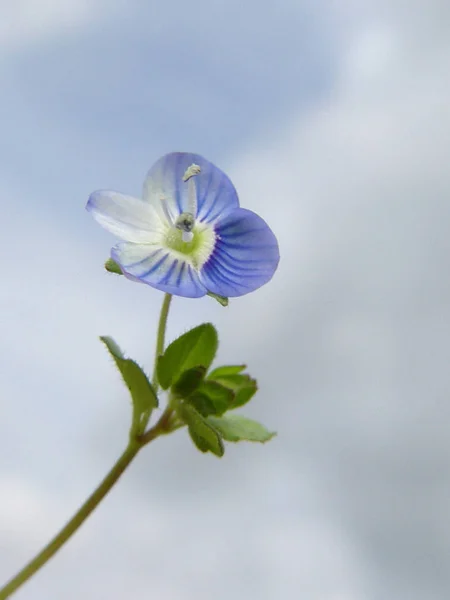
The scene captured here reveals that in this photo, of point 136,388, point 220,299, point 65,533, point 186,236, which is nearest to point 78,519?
point 65,533

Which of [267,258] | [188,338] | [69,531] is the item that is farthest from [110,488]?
[267,258]

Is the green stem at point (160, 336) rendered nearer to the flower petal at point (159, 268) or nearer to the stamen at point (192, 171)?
the flower petal at point (159, 268)

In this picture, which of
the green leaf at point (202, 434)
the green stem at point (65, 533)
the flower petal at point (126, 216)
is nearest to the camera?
the green stem at point (65, 533)

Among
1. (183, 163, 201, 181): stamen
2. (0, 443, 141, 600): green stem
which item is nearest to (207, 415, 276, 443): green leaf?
(0, 443, 141, 600): green stem

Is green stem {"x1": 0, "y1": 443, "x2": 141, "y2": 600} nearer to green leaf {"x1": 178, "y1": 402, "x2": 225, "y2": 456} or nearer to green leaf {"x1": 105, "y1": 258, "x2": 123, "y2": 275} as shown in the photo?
green leaf {"x1": 178, "y1": 402, "x2": 225, "y2": 456}

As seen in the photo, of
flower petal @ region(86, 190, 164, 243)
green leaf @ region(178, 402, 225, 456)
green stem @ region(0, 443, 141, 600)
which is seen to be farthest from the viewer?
flower petal @ region(86, 190, 164, 243)

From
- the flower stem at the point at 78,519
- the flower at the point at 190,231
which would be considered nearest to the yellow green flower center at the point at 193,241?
the flower at the point at 190,231
